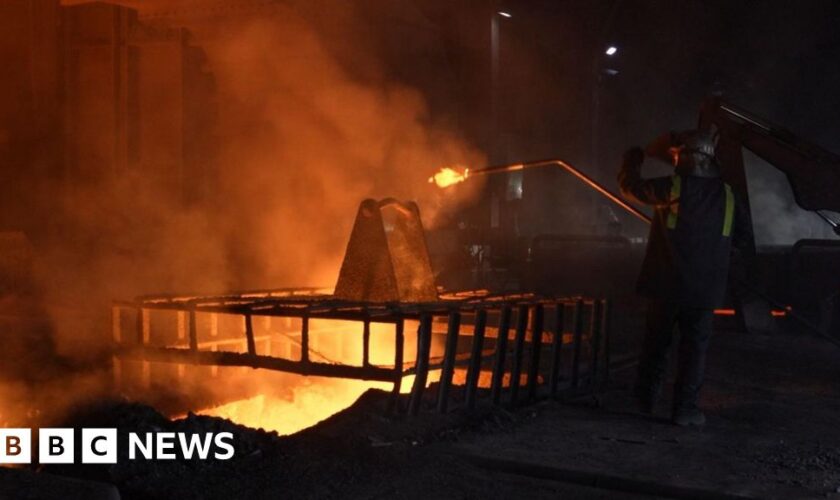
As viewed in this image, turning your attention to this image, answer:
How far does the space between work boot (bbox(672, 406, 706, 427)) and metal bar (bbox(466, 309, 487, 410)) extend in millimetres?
1205

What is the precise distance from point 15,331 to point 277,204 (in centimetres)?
453

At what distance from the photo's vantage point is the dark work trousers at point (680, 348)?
511 centimetres

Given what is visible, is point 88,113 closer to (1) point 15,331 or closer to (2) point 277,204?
(2) point 277,204

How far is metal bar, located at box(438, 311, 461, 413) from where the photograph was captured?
197 inches

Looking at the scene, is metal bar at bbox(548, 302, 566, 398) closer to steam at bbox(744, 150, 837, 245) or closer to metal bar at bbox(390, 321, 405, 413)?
metal bar at bbox(390, 321, 405, 413)

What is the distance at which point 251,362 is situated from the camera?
5.55m

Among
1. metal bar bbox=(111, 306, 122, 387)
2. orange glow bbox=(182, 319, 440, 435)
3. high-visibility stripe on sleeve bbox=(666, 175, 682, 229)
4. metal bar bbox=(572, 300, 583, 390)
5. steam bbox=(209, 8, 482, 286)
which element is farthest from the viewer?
steam bbox=(209, 8, 482, 286)

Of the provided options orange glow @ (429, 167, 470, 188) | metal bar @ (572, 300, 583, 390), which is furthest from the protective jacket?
orange glow @ (429, 167, 470, 188)

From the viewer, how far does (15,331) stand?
7.82m

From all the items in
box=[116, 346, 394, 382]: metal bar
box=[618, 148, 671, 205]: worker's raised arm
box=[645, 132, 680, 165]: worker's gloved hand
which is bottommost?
box=[116, 346, 394, 382]: metal bar

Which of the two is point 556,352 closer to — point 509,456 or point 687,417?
point 687,417

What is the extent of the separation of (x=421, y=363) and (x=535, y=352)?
1078 millimetres

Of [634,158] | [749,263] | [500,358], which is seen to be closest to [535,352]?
[500,358]

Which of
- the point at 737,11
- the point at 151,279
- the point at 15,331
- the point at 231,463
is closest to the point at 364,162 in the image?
the point at 151,279
